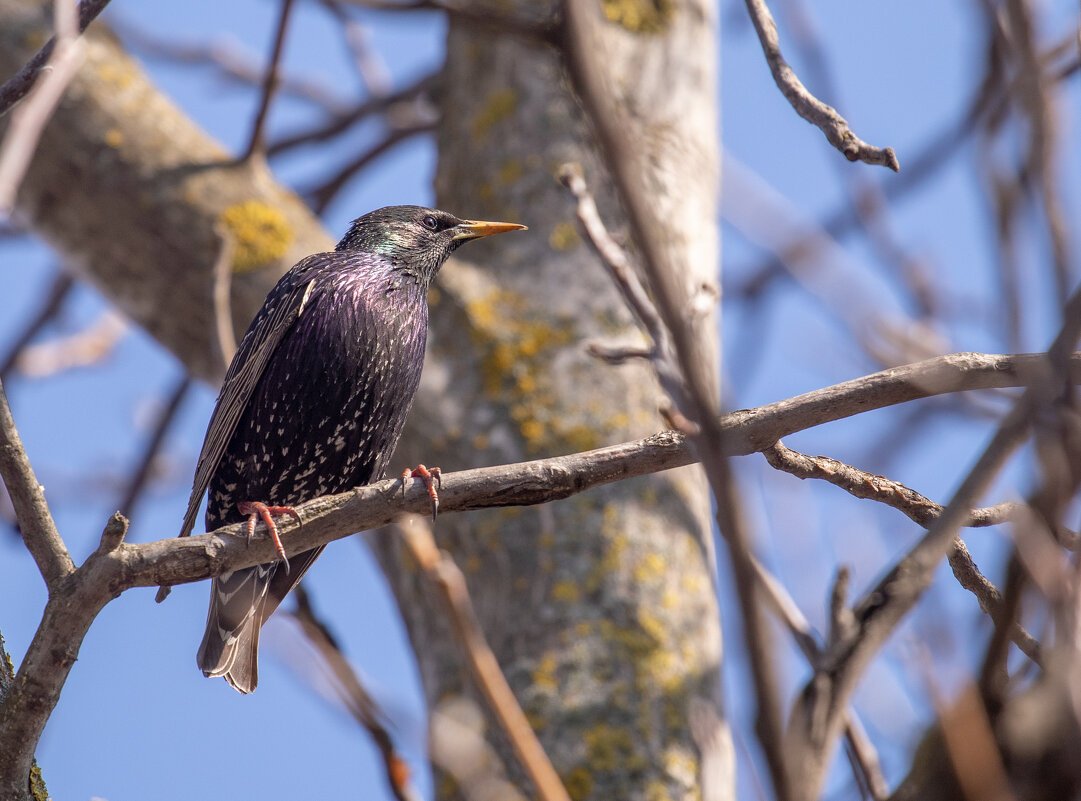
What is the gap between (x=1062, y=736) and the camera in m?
0.90

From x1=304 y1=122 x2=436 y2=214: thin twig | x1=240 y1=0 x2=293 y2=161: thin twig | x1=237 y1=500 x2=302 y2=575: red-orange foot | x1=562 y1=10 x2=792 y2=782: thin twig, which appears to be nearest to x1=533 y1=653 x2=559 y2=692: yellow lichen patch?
x1=237 y1=500 x2=302 y2=575: red-orange foot

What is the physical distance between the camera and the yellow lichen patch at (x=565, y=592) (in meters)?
3.89

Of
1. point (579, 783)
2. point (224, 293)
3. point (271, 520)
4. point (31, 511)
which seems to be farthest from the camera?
point (224, 293)

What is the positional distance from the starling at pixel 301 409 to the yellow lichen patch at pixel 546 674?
2.78 feet

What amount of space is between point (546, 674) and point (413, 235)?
1.76 metres

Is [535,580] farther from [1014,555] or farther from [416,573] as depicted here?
[1014,555]

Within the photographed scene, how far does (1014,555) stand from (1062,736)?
0.15 metres

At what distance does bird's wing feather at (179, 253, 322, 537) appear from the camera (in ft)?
12.6

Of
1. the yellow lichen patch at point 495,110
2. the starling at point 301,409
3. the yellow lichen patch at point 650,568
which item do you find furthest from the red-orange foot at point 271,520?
the yellow lichen patch at point 495,110

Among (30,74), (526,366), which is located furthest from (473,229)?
(30,74)

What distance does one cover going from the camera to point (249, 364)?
388cm

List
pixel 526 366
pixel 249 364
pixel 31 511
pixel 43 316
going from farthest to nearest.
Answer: pixel 43 316, pixel 526 366, pixel 249 364, pixel 31 511

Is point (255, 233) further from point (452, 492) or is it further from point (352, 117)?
point (452, 492)

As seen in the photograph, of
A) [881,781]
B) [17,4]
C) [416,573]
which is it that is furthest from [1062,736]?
[17,4]
